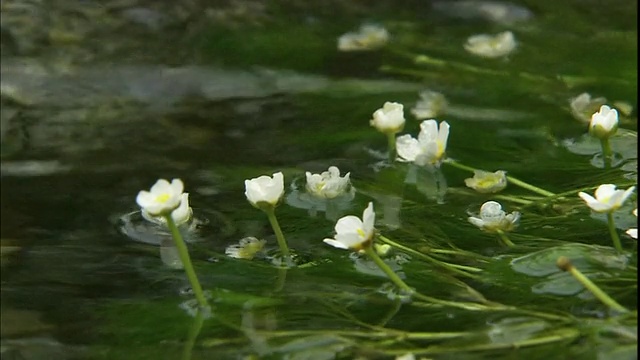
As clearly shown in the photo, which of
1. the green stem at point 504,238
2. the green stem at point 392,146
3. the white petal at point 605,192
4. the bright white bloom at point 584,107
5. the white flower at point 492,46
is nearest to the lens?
the white petal at point 605,192

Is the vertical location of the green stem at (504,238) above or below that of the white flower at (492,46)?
below

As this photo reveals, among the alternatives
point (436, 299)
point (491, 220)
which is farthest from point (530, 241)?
point (436, 299)

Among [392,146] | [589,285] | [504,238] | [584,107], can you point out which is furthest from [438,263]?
[584,107]

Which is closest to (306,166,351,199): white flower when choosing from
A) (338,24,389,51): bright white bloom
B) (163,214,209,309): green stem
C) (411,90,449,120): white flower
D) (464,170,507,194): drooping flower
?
(464,170,507,194): drooping flower

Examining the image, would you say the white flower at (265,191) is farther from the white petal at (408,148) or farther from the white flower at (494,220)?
the white petal at (408,148)

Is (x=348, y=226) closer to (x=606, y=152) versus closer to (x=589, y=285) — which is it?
(x=589, y=285)

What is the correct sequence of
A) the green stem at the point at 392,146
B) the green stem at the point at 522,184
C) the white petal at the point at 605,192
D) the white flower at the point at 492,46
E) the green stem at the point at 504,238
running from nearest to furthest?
1. the white petal at the point at 605,192
2. the green stem at the point at 504,238
3. the green stem at the point at 522,184
4. the green stem at the point at 392,146
5. the white flower at the point at 492,46

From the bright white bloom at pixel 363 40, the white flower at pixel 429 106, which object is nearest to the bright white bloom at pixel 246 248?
the white flower at pixel 429 106
